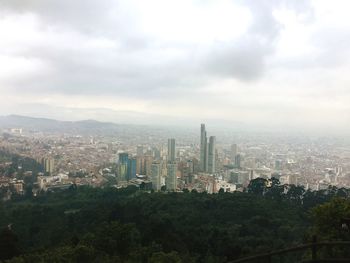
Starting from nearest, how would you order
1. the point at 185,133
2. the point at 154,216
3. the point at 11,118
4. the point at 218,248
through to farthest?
the point at 218,248, the point at 154,216, the point at 185,133, the point at 11,118

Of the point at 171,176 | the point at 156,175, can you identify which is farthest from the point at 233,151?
the point at 156,175

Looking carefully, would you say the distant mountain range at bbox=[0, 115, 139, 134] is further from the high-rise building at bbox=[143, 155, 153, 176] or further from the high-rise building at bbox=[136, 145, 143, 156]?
the high-rise building at bbox=[143, 155, 153, 176]

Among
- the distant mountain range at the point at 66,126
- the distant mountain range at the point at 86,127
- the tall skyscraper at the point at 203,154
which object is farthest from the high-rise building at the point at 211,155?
the distant mountain range at the point at 66,126

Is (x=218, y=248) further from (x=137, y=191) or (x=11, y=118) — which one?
(x=11, y=118)

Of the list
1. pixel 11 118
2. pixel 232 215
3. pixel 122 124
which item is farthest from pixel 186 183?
pixel 11 118

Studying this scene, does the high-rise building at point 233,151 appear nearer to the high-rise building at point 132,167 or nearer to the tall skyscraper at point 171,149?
the tall skyscraper at point 171,149

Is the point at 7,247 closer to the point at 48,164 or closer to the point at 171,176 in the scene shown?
Result: the point at 171,176
